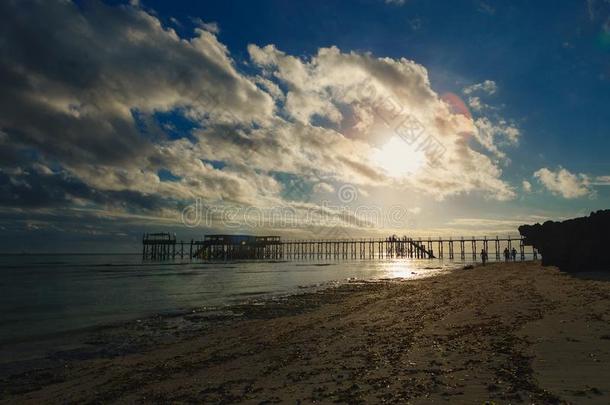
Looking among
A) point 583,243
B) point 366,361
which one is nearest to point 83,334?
point 366,361

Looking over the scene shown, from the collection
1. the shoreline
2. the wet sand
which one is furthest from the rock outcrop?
the shoreline

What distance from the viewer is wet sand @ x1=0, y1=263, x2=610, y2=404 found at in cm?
528

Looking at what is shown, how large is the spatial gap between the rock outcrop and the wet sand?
15017 millimetres

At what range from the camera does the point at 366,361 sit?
7105mm

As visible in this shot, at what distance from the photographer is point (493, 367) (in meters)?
5.96

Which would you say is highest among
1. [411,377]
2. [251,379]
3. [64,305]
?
[411,377]

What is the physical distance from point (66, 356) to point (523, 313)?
13.1 meters

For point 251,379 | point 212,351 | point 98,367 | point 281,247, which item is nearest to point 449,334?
point 251,379

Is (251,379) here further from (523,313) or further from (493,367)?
(523,313)

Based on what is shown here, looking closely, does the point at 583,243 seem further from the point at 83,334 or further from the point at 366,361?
the point at 83,334

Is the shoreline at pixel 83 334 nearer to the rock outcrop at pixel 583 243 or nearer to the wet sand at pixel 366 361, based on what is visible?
the wet sand at pixel 366 361

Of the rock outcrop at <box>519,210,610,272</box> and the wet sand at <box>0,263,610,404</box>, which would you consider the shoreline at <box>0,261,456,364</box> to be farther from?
the rock outcrop at <box>519,210,610,272</box>

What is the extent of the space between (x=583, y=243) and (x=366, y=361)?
26.5 m

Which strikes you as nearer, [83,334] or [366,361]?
[366,361]
